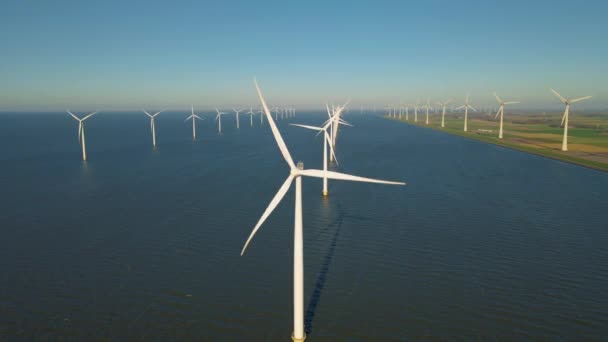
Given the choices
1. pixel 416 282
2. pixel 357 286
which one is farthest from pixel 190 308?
pixel 416 282

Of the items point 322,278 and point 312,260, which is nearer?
point 322,278

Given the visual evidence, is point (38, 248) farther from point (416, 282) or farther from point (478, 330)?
point (478, 330)

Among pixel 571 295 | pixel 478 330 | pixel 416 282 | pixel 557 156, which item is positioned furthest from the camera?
pixel 557 156

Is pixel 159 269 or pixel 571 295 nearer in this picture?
pixel 571 295

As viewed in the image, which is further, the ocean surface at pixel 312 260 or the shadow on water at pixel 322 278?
the shadow on water at pixel 322 278

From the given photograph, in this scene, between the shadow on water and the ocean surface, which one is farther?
the shadow on water

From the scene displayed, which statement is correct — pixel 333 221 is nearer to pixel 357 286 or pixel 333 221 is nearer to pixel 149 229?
pixel 357 286

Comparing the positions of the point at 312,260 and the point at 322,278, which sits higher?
the point at 312,260

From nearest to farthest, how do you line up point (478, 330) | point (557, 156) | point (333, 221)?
point (478, 330), point (333, 221), point (557, 156)
